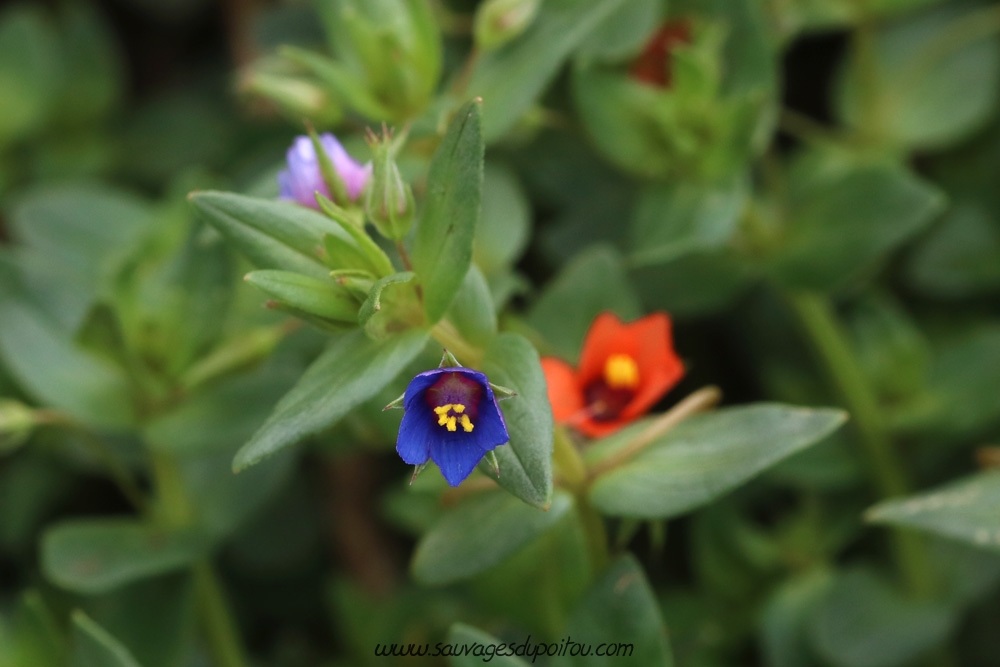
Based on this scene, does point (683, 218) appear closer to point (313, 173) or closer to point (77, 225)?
point (313, 173)

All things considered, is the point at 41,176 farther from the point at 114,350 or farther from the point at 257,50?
the point at 114,350

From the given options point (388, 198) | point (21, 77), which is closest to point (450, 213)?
point (388, 198)

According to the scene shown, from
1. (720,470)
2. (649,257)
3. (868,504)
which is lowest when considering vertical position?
(868,504)

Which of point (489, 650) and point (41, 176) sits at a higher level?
point (41, 176)

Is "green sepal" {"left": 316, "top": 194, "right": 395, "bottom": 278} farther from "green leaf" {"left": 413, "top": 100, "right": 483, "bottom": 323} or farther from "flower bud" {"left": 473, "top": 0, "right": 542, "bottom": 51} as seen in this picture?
"flower bud" {"left": 473, "top": 0, "right": 542, "bottom": 51}

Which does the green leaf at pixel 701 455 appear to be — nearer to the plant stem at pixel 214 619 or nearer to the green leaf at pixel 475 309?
the green leaf at pixel 475 309

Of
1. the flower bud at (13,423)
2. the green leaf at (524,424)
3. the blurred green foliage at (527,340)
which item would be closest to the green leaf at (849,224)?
the blurred green foliage at (527,340)

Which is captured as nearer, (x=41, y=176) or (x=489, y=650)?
(x=489, y=650)

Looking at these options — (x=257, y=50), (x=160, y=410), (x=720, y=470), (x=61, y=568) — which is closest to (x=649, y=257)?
(x=720, y=470)
